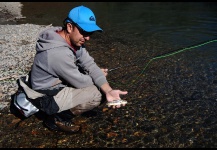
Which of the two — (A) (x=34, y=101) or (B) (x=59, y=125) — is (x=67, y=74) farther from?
(B) (x=59, y=125)

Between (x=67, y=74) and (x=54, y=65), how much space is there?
0.88ft

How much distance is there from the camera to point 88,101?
492 cm

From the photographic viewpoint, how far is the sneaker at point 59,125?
16.5ft

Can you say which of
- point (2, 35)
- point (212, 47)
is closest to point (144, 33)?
point (212, 47)

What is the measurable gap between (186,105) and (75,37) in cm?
345

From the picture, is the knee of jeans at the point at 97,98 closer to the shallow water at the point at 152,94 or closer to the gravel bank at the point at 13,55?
the shallow water at the point at 152,94

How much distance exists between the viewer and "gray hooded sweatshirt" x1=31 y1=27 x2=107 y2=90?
421cm

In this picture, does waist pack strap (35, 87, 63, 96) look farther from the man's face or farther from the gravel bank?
the gravel bank

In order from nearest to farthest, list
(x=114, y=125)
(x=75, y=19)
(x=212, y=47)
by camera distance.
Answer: (x=75, y=19)
(x=114, y=125)
(x=212, y=47)

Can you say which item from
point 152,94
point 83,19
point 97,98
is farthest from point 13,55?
point 83,19

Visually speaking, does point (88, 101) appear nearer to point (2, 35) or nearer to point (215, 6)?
point (2, 35)

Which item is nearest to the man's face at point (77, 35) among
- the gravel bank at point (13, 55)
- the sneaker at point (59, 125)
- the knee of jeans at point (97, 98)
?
the knee of jeans at point (97, 98)

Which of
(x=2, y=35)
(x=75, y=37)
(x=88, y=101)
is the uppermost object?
(x=75, y=37)

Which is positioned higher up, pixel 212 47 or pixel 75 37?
pixel 75 37
